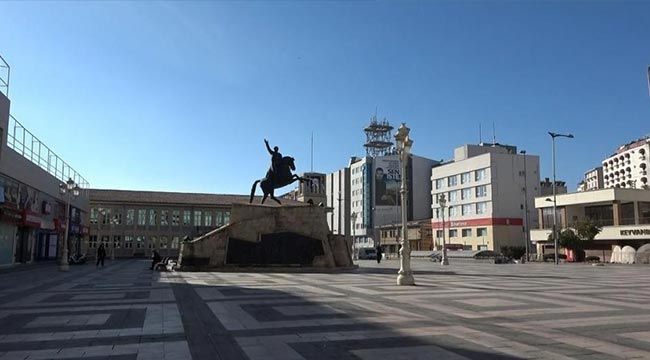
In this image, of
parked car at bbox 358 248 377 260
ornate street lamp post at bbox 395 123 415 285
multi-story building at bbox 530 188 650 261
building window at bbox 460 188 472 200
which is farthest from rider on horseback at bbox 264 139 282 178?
building window at bbox 460 188 472 200

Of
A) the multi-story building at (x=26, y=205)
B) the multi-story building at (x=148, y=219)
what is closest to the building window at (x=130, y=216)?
the multi-story building at (x=148, y=219)

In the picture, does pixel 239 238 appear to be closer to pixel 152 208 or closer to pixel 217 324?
pixel 217 324

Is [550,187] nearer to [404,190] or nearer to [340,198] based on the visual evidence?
[340,198]

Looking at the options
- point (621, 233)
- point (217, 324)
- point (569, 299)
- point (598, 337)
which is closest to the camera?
point (598, 337)

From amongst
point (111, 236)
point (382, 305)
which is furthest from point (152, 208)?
point (382, 305)

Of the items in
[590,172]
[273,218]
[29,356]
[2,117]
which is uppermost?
[590,172]

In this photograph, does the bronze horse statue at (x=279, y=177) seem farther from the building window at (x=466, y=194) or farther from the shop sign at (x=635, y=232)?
the building window at (x=466, y=194)

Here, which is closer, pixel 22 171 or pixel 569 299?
pixel 569 299

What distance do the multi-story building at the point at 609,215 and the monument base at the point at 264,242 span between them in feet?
139

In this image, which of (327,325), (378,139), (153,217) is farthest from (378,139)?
(327,325)

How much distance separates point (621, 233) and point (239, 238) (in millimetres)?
47732

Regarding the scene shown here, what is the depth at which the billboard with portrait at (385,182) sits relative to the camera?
395ft

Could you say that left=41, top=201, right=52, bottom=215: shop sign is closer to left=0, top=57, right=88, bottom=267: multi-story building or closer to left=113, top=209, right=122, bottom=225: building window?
Answer: left=0, top=57, right=88, bottom=267: multi-story building

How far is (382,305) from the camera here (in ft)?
45.5
